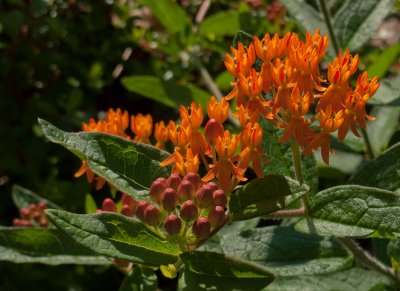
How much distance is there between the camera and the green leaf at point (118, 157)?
7.25 feet

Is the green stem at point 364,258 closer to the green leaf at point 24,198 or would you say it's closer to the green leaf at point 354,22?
the green leaf at point 354,22

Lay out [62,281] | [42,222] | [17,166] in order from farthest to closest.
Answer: [17,166] → [62,281] → [42,222]

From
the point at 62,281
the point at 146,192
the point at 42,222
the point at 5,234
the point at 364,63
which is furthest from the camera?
the point at 364,63

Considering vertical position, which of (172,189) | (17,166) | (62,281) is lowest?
(62,281)

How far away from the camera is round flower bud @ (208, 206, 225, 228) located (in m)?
2.02

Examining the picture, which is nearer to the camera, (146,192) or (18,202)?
(146,192)

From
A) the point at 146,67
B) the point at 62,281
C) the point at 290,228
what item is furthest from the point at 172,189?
the point at 146,67

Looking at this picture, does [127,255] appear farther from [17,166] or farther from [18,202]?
[17,166]

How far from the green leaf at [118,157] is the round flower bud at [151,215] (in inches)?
7.4

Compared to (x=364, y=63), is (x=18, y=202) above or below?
below

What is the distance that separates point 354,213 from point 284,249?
1.83ft

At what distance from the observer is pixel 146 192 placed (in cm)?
226

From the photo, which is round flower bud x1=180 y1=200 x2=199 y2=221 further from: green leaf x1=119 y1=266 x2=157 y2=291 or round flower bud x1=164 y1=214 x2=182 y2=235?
green leaf x1=119 y1=266 x2=157 y2=291

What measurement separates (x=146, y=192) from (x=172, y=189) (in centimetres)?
23
